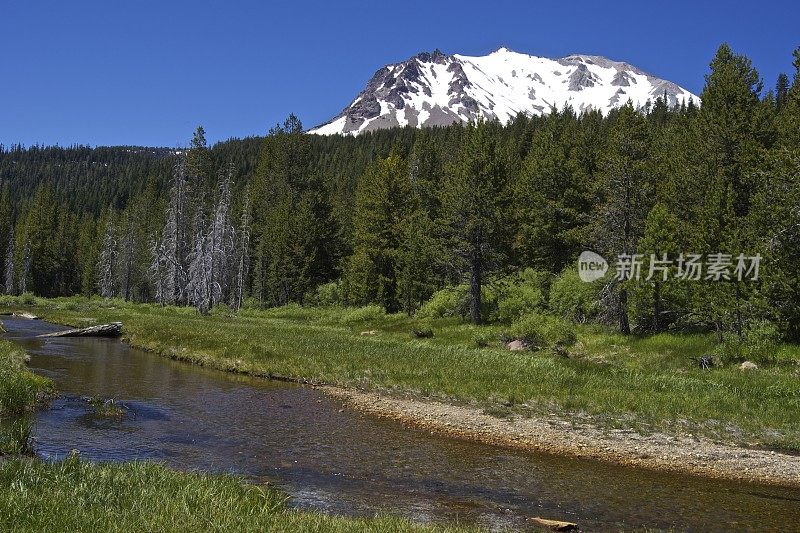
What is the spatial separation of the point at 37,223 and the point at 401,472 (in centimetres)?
→ 12231

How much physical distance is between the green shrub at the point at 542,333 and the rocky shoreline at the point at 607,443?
16.0 meters

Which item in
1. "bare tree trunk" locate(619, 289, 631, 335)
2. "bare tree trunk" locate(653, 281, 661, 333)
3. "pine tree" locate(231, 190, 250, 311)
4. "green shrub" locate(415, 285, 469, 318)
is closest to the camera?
"bare tree trunk" locate(653, 281, 661, 333)

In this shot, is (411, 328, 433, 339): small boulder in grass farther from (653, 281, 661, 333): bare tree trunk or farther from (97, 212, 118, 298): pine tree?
(97, 212, 118, 298): pine tree

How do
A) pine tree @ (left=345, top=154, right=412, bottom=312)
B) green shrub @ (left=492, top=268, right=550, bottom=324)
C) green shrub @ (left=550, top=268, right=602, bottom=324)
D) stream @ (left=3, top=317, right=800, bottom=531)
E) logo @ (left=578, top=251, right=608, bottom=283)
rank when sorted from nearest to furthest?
stream @ (left=3, top=317, right=800, bottom=531)
logo @ (left=578, top=251, right=608, bottom=283)
green shrub @ (left=550, top=268, right=602, bottom=324)
green shrub @ (left=492, top=268, right=550, bottom=324)
pine tree @ (left=345, top=154, right=412, bottom=312)

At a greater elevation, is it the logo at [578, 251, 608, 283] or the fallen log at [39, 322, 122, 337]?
the logo at [578, 251, 608, 283]

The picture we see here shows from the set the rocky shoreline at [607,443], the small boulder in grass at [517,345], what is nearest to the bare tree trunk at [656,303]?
the small boulder in grass at [517,345]

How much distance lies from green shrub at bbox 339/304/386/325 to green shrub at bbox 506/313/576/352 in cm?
1918

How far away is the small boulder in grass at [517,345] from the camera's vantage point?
33.9 metres

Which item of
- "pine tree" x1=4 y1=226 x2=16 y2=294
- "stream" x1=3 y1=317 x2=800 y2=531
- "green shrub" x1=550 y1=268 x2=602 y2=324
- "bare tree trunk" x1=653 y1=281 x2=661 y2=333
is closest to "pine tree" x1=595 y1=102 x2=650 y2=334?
"bare tree trunk" x1=653 y1=281 x2=661 y2=333

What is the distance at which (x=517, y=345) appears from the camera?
34.8 metres

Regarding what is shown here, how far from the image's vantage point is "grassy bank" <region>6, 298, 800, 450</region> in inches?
756

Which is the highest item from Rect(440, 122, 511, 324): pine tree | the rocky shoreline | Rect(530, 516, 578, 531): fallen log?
Rect(440, 122, 511, 324): pine tree

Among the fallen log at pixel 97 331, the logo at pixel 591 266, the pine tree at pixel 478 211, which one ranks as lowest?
the fallen log at pixel 97 331

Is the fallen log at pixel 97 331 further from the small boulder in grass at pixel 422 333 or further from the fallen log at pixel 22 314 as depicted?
the small boulder in grass at pixel 422 333
